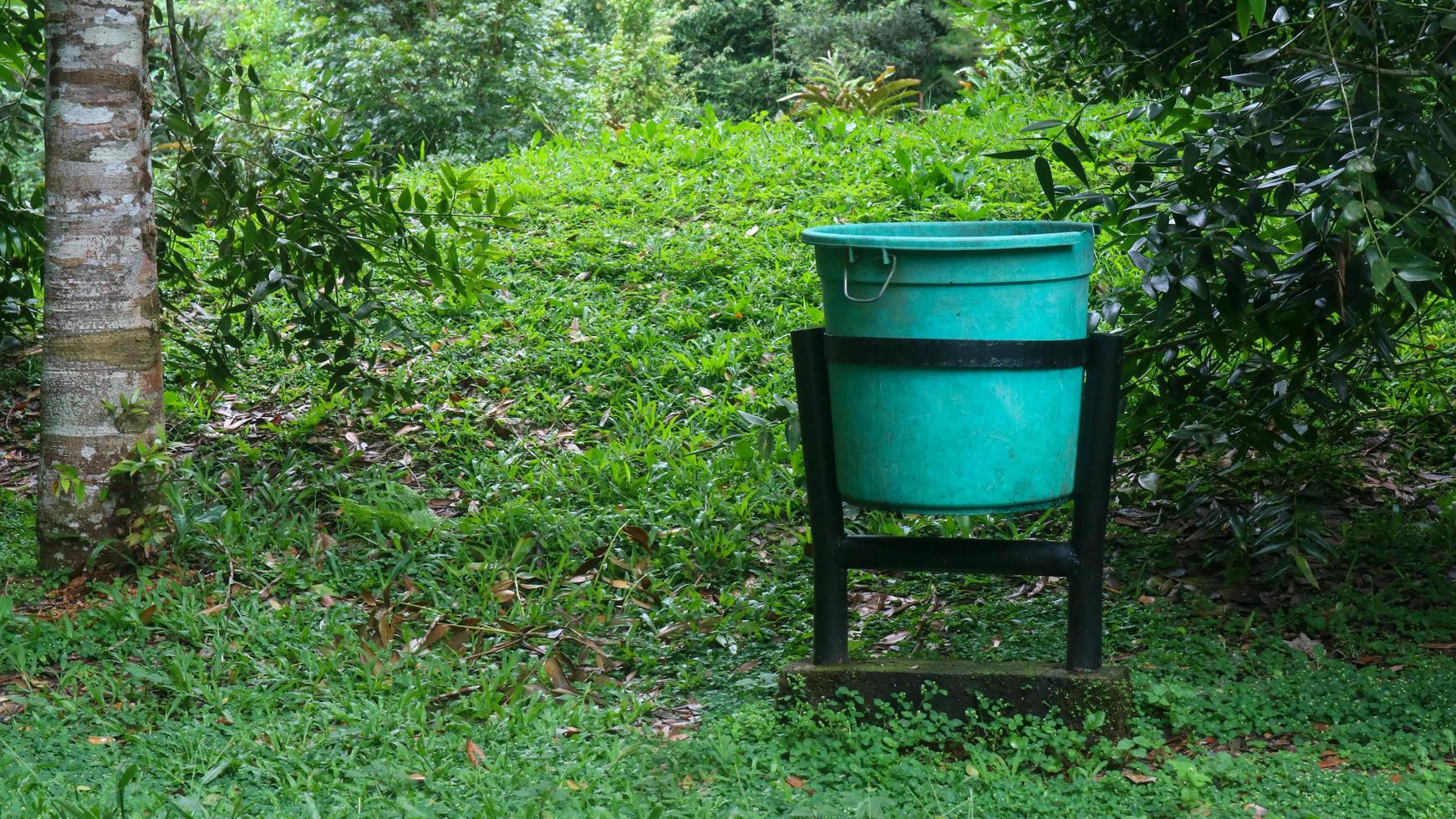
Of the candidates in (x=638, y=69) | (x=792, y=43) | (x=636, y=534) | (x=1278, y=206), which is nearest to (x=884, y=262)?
(x=1278, y=206)

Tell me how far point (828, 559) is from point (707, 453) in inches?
69.0

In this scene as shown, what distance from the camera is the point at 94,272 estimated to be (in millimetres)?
3738

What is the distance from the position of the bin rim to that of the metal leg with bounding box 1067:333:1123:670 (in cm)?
37

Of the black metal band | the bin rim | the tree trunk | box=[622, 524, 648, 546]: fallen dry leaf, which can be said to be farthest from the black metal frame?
the tree trunk

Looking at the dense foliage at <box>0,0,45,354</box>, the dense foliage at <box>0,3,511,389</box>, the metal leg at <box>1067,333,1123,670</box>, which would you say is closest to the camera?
the metal leg at <box>1067,333,1123,670</box>

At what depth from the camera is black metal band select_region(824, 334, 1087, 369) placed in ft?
9.20

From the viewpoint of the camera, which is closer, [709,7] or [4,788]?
[4,788]

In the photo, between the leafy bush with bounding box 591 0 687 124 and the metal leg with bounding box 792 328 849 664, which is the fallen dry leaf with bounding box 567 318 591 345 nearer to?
the metal leg with bounding box 792 328 849 664

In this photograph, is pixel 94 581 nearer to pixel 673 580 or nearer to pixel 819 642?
pixel 673 580

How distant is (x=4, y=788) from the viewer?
8.41 feet

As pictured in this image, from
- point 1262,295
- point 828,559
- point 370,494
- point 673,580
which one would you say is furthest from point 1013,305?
point 370,494

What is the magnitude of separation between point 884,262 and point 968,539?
0.74 metres

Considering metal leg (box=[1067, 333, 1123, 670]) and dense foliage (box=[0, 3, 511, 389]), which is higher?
dense foliage (box=[0, 3, 511, 389])

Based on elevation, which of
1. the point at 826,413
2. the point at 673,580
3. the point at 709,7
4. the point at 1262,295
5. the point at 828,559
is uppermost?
the point at 709,7
